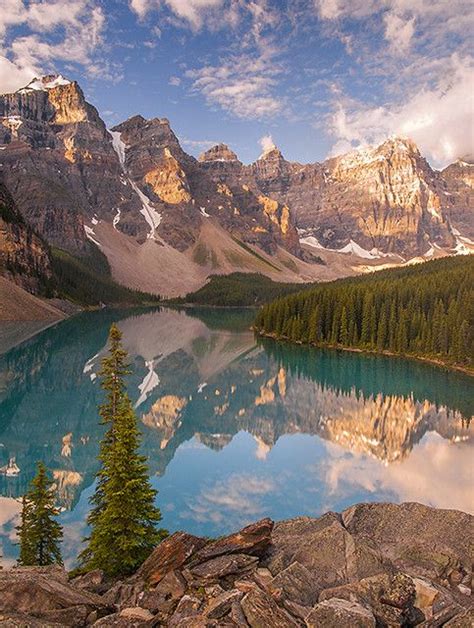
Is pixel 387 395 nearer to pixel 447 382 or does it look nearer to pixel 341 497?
pixel 447 382

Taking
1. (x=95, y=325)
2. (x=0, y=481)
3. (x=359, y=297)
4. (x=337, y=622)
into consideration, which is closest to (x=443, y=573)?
(x=337, y=622)

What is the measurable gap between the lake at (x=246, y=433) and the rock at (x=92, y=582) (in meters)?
9.29

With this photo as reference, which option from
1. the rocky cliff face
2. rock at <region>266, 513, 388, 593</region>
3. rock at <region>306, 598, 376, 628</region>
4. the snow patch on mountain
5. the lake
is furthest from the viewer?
the rocky cliff face

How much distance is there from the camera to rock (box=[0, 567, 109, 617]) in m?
12.0

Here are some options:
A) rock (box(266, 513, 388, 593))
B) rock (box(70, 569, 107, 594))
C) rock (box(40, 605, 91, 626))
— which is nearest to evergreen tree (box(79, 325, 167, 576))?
rock (box(70, 569, 107, 594))

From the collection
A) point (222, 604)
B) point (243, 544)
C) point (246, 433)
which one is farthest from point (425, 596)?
point (246, 433)

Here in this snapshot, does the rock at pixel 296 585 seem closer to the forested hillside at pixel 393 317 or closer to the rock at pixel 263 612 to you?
the rock at pixel 263 612

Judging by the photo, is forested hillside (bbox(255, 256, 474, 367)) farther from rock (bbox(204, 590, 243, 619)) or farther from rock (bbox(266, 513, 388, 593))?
rock (bbox(204, 590, 243, 619))

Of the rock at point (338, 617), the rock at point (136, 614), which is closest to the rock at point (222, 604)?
the rock at point (136, 614)

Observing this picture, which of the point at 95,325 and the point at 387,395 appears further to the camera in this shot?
the point at 95,325

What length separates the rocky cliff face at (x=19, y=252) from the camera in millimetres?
170500

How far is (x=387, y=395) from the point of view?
66.5 m

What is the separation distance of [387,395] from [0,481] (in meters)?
48.5

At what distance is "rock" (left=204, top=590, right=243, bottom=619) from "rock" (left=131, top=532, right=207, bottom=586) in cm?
240
